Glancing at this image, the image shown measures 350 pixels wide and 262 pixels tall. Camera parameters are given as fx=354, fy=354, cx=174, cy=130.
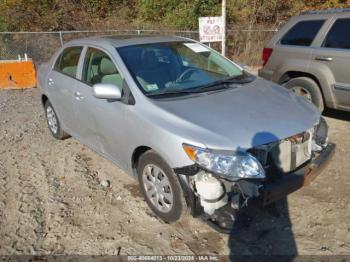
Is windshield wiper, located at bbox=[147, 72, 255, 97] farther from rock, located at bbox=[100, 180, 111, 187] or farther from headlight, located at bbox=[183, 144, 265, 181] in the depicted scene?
rock, located at bbox=[100, 180, 111, 187]

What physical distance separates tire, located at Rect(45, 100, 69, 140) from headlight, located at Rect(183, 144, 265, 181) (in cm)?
325

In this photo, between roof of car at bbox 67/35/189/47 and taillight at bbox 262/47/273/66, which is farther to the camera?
taillight at bbox 262/47/273/66

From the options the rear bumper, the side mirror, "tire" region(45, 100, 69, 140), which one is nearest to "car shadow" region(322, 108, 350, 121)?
the rear bumper

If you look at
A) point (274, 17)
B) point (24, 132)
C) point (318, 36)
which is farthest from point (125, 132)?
point (274, 17)

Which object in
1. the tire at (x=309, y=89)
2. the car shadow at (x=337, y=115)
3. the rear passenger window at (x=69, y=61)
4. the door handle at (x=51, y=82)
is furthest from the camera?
the car shadow at (x=337, y=115)

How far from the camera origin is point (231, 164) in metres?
2.81

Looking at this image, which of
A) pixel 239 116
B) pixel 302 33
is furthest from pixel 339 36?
pixel 239 116

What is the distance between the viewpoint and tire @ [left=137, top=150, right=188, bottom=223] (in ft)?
10.2

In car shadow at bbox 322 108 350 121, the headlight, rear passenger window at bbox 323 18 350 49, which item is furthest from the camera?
car shadow at bbox 322 108 350 121

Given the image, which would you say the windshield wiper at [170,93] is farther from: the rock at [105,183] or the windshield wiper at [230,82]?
the rock at [105,183]

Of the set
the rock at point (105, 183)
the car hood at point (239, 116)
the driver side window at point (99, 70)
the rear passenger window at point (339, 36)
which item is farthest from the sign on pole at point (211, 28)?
the rock at point (105, 183)

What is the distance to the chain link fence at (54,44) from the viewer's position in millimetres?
12430

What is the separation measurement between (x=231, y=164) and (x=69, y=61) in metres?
3.07

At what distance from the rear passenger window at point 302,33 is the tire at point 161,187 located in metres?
3.84
